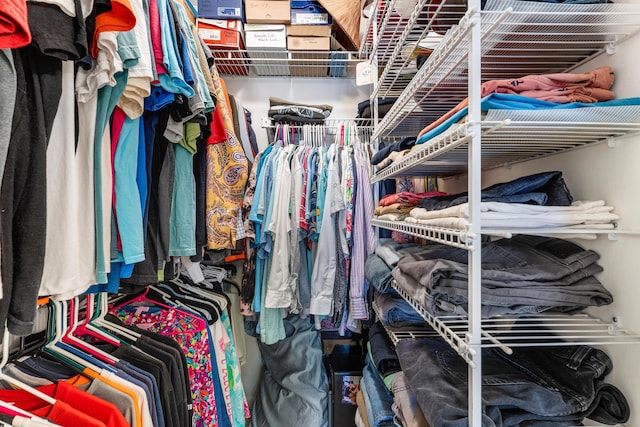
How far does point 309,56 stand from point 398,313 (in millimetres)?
1420

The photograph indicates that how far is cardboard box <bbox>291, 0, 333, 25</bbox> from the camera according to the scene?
1.76 meters

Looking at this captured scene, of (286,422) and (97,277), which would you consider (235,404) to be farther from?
(97,277)

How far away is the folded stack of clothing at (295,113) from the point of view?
183 centimetres

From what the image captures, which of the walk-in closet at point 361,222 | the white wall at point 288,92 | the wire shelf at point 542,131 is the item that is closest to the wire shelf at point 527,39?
the walk-in closet at point 361,222

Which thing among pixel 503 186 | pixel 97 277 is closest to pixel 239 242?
pixel 97 277

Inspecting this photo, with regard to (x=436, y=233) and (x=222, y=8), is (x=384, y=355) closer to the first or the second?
(x=436, y=233)

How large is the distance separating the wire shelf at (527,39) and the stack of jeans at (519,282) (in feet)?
1.55

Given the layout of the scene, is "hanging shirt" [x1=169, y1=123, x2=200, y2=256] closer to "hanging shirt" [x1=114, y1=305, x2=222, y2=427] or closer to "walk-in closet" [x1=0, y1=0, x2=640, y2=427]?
"walk-in closet" [x1=0, y1=0, x2=640, y2=427]

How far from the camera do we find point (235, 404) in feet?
5.01

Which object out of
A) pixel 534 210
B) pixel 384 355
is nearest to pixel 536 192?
pixel 534 210

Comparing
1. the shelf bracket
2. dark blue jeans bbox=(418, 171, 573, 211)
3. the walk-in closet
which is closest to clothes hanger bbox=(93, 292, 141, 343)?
the walk-in closet

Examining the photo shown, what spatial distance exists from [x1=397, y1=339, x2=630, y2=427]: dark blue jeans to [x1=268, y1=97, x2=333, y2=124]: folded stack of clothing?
1352 millimetres

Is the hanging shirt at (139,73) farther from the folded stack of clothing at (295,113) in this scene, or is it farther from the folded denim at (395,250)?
the folded stack of clothing at (295,113)

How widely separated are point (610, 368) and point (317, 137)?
1484 millimetres
